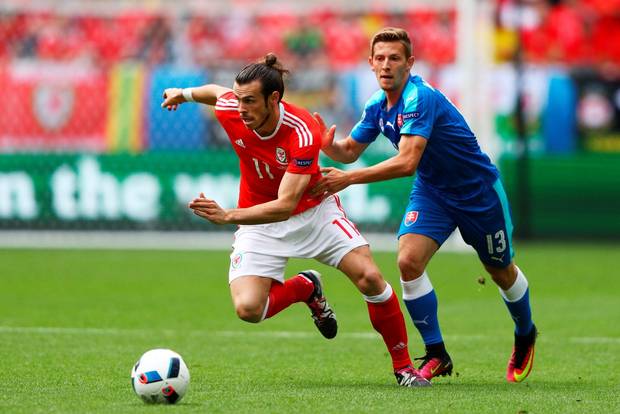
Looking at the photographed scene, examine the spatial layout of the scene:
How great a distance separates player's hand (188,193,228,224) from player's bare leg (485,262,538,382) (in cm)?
196

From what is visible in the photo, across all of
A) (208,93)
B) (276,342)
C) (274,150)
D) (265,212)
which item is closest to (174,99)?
(208,93)

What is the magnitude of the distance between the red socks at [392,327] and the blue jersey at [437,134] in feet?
2.65

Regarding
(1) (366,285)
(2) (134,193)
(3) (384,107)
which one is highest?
(3) (384,107)

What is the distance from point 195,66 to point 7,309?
937 cm

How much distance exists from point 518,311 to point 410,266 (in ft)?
2.94

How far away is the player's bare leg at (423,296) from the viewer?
775 centimetres

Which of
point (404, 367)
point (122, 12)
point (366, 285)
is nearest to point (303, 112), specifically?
point (366, 285)

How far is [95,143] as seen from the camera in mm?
18953

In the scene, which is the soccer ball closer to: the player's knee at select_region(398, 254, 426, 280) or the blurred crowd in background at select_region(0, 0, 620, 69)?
the player's knee at select_region(398, 254, 426, 280)

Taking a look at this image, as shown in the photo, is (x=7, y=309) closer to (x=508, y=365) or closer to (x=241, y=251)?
(x=241, y=251)

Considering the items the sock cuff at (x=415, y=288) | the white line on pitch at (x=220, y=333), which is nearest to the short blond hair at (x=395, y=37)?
the sock cuff at (x=415, y=288)

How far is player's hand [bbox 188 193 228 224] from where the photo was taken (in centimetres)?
688

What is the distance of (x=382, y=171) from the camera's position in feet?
23.7

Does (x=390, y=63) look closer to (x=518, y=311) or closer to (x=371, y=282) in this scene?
(x=371, y=282)
